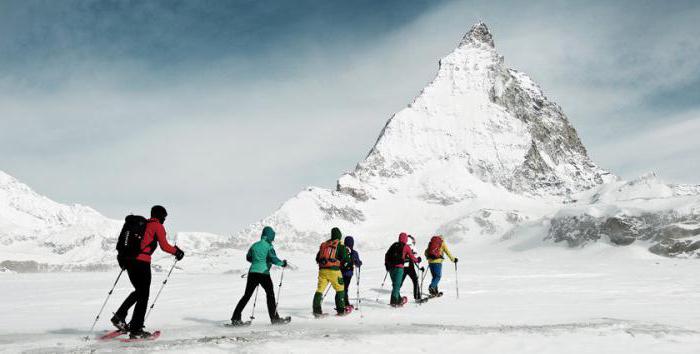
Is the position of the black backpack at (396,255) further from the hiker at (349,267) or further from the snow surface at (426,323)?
the snow surface at (426,323)

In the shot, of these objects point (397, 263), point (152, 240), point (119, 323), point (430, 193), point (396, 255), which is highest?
point (430, 193)

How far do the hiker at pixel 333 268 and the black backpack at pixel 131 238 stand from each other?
4587mm

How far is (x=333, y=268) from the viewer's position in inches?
496

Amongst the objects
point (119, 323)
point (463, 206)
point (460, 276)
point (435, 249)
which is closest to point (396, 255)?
point (435, 249)

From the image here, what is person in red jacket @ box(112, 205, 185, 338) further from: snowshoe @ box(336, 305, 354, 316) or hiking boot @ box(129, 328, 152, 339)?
snowshoe @ box(336, 305, 354, 316)

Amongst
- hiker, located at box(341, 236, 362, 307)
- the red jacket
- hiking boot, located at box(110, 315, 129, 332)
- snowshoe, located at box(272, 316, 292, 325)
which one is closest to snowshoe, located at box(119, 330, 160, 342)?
hiking boot, located at box(110, 315, 129, 332)

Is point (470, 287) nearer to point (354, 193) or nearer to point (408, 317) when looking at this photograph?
point (408, 317)

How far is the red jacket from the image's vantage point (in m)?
8.99

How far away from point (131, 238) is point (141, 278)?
0.69 m

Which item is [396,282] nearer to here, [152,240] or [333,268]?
[333,268]

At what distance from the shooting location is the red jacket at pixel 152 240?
899 cm

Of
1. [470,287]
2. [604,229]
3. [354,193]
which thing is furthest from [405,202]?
[470,287]

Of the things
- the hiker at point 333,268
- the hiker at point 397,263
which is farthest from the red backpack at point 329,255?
the hiker at point 397,263

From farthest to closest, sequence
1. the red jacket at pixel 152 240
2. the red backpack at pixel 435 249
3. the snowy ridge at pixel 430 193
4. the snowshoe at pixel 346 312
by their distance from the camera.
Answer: the snowy ridge at pixel 430 193 → the red backpack at pixel 435 249 → the snowshoe at pixel 346 312 → the red jacket at pixel 152 240
